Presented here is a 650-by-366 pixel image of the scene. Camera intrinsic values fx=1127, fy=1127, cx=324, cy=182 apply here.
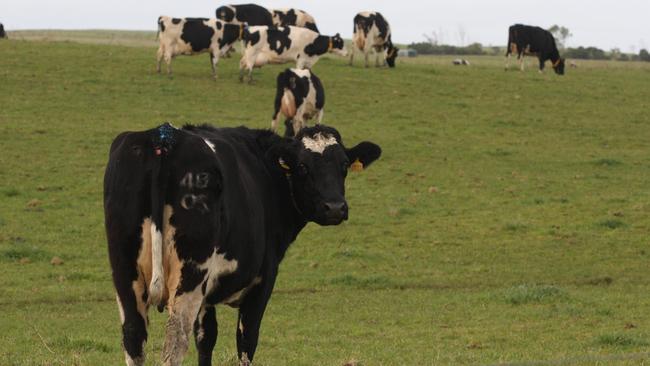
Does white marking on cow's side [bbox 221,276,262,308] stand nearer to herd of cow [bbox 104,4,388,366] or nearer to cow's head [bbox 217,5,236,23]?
herd of cow [bbox 104,4,388,366]

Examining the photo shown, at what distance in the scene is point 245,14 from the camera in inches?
1817

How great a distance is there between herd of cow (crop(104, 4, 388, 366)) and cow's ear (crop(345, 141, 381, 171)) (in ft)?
0.04

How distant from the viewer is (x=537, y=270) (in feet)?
58.9

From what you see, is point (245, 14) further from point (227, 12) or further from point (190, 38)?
point (190, 38)

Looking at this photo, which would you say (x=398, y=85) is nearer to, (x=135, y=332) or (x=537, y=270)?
(x=537, y=270)

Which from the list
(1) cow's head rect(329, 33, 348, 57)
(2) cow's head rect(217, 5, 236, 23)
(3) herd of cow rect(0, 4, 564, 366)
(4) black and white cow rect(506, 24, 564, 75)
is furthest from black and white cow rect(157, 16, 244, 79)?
(3) herd of cow rect(0, 4, 564, 366)

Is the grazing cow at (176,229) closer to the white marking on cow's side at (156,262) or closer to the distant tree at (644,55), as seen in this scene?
the white marking on cow's side at (156,262)

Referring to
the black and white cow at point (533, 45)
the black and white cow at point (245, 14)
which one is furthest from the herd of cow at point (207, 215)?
the black and white cow at point (533, 45)

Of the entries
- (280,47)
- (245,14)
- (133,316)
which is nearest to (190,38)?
(280,47)

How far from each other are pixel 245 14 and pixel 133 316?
131 feet

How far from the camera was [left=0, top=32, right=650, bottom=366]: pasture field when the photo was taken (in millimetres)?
12398

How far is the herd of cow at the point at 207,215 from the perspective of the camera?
23.0ft

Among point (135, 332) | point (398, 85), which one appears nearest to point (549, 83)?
point (398, 85)

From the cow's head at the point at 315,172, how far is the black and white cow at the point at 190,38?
27461 mm
